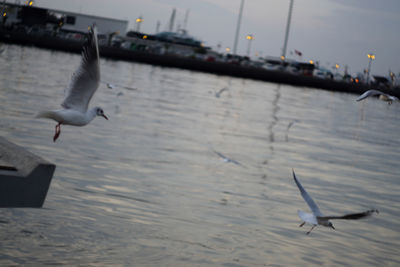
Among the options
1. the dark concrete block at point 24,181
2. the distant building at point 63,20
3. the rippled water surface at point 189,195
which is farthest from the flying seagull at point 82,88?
the distant building at point 63,20

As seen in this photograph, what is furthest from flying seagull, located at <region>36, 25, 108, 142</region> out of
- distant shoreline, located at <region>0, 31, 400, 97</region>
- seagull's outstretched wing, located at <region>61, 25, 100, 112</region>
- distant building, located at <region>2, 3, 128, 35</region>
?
distant building, located at <region>2, 3, 128, 35</region>

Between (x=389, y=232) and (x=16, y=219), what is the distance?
5786 mm

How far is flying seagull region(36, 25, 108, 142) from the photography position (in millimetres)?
7508

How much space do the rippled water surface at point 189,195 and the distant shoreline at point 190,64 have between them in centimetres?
4421

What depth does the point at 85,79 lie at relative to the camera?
7695mm

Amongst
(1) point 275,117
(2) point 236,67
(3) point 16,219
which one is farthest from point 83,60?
(2) point 236,67

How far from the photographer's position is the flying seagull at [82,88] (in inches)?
296

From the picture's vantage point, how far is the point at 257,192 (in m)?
11.3

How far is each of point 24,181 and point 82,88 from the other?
2472 millimetres

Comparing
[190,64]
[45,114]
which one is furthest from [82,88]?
[190,64]

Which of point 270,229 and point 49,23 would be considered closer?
point 270,229

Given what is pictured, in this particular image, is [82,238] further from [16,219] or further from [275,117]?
[275,117]

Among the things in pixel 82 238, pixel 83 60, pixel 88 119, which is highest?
pixel 83 60

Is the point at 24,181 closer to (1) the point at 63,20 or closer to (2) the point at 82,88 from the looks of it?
(2) the point at 82,88
